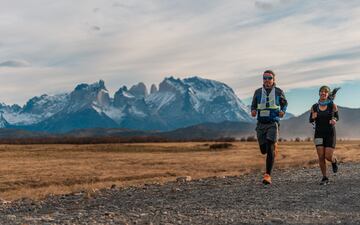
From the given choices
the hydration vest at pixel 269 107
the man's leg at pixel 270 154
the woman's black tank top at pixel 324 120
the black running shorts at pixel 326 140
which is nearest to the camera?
the hydration vest at pixel 269 107

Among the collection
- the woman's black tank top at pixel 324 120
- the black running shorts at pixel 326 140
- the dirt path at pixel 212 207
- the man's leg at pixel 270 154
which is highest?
the woman's black tank top at pixel 324 120

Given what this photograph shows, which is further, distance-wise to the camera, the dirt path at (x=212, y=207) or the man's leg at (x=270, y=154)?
the man's leg at (x=270, y=154)

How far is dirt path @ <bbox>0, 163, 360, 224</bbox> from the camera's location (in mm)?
11266

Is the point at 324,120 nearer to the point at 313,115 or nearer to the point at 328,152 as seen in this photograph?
the point at 313,115

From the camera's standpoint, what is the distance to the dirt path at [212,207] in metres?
11.3

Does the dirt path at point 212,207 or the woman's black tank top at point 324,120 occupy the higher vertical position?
the woman's black tank top at point 324,120

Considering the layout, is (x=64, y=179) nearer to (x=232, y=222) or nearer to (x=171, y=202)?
(x=171, y=202)

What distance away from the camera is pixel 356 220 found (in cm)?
1111

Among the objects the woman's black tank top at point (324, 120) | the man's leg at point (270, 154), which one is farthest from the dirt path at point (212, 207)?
the woman's black tank top at point (324, 120)

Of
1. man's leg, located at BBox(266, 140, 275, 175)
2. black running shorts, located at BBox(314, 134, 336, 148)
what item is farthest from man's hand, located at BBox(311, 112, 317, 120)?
man's leg, located at BBox(266, 140, 275, 175)

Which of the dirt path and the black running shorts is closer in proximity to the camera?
the dirt path

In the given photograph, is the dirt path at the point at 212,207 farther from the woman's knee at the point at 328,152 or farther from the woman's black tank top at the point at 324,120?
the woman's black tank top at the point at 324,120

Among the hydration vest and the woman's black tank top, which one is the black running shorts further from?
the hydration vest

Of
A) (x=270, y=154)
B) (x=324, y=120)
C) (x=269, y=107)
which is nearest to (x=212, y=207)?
(x=270, y=154)
